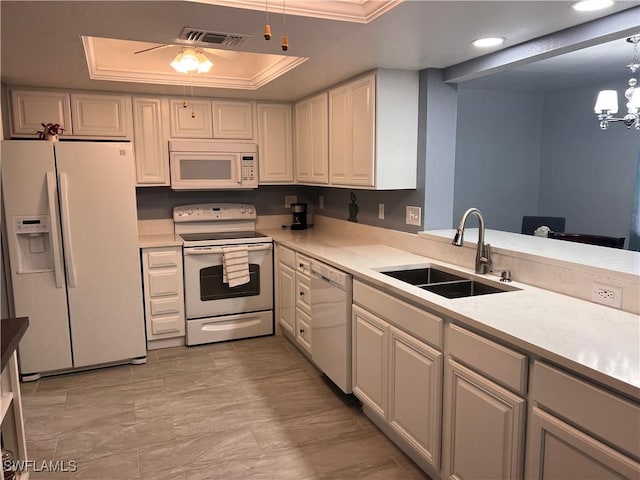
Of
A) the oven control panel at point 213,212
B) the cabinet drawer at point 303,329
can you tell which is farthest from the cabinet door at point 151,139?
the cabinet drawer at point 303,329

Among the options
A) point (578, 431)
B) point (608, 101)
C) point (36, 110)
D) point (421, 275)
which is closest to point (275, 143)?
point (36, 110)

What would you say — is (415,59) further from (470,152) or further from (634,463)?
(470,152)

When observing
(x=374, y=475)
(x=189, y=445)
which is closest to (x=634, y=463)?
(x=374, y=475)

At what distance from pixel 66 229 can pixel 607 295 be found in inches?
126

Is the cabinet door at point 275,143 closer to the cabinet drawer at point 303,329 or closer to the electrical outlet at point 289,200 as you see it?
the electrical outlet at point 289,200

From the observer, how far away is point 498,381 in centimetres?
168

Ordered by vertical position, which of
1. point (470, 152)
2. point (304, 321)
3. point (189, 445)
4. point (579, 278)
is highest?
point (470, 152)

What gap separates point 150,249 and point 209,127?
1251 millimetres

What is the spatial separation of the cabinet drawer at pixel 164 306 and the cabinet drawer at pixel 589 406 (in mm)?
2976

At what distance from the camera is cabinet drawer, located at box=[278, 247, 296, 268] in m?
3.68

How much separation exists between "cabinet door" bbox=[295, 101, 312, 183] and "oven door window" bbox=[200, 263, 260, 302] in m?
0.96

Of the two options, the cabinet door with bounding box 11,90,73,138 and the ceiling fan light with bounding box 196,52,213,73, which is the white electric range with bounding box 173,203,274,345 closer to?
the cabinet door with bounding box 11,90,73,138

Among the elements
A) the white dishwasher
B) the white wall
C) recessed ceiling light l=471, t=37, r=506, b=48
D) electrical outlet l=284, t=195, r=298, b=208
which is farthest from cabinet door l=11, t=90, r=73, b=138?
the white wall

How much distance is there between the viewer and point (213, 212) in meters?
4.47
